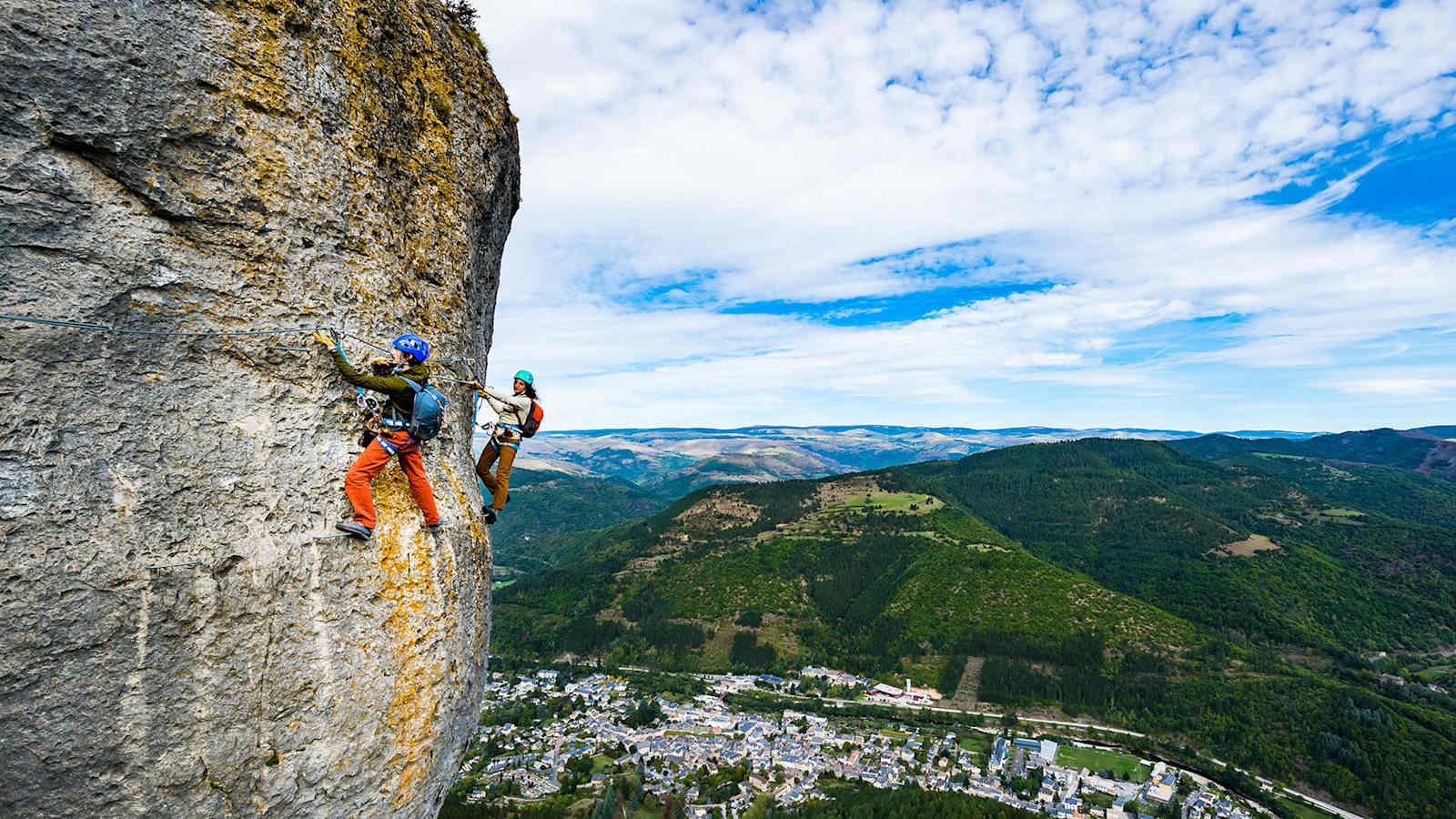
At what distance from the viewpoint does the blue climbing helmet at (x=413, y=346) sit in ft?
22.1

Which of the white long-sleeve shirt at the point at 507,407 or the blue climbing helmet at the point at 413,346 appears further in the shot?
the white long-sleeve shirt at the point at 507,407

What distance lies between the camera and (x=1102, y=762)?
77.4 metres

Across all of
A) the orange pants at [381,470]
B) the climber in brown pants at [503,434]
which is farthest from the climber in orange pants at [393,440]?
the climber in brown pants at [503,434]

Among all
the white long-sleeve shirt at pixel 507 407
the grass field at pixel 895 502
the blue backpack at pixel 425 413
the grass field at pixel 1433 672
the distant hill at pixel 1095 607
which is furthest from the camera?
the grass field at pixel 895 502

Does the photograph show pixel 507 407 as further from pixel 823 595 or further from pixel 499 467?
pixel 823 595

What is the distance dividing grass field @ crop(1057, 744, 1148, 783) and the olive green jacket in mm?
95951

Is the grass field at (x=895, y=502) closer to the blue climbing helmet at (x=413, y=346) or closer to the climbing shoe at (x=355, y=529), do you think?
the blue climbing helmet at (x=413, y=346)

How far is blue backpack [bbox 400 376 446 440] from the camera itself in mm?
6609

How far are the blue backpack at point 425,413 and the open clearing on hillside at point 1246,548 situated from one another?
169006 millimetres

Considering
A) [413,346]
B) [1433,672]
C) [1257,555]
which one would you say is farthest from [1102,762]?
[413,346]

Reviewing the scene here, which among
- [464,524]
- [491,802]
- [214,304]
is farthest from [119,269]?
[491,802]

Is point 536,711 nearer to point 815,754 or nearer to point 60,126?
point 815,754

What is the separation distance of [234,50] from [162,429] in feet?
12.9

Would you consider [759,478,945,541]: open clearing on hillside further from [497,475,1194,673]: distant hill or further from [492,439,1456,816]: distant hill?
[492,439,1456,816]: distant hill
